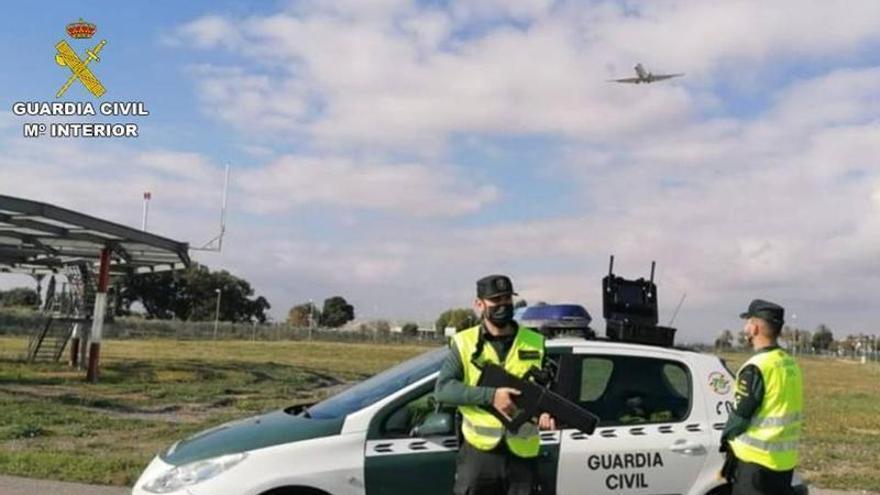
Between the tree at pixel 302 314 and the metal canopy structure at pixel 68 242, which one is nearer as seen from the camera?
the metal canopy structure at pixel 68 242

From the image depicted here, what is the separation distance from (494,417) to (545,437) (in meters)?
1.35

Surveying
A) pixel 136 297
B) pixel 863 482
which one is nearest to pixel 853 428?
pixel 863 482

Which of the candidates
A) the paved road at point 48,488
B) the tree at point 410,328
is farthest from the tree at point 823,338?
the paved road at point 48,488

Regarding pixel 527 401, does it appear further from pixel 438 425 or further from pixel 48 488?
pixel 48 488

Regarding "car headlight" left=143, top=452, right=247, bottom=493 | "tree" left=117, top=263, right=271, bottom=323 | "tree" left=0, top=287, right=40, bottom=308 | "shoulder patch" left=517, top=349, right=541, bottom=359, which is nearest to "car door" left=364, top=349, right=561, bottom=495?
"car headlight" left=143, top=452, right=247, bottom=493

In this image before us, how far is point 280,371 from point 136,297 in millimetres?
93864

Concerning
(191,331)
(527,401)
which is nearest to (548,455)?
(527,401)

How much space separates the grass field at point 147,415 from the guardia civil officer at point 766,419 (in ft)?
18.8

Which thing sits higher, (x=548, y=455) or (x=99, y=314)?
(x=99, y=314)

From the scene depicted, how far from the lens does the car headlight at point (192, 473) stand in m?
5.18

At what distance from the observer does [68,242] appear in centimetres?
2391

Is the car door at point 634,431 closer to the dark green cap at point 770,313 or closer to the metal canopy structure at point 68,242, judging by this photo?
the dark green cap at point 770,313

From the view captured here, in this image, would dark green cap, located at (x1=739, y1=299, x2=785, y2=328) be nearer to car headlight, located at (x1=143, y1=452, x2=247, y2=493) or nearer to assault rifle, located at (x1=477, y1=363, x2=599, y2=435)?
assault rifle, located at (x1=477, y1=363, x2=599, y2=435)

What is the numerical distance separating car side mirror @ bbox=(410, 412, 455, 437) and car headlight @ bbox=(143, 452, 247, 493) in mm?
1069
